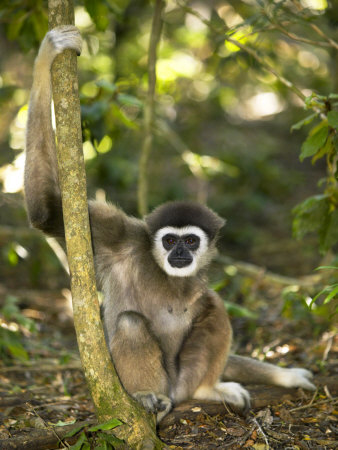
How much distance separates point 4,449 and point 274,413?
2747 mm

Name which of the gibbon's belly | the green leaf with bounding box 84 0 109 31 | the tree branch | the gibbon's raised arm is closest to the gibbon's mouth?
the gibbon's belly

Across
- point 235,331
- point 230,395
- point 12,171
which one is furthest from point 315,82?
point 230,395

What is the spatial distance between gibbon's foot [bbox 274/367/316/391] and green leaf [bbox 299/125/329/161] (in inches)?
101

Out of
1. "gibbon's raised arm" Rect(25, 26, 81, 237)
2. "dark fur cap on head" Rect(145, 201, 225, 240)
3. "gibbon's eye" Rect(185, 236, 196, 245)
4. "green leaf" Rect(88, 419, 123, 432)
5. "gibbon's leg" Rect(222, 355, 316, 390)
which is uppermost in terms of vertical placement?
"gibbon's raised arm" Rect(25, 26, 81, 237)

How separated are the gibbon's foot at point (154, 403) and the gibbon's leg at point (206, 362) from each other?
531 mm

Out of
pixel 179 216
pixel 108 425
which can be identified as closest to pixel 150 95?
pixel 179 216

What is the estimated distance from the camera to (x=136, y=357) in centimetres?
510

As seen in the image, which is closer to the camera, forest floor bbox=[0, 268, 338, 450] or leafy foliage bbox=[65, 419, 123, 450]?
leafy foliage bbox=[65, 419, 123, 450]

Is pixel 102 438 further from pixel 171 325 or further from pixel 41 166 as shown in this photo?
pixel 41 166

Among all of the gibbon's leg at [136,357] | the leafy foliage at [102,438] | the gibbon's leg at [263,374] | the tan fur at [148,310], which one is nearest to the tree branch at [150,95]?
the tan fur at [148,310]

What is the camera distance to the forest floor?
4.61 m

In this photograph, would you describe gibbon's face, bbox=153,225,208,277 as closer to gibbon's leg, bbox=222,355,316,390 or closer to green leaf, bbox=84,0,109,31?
gibbon's leg, bbox=222,355,316,390

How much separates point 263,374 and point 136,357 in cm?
176

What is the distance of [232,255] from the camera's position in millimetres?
12242
